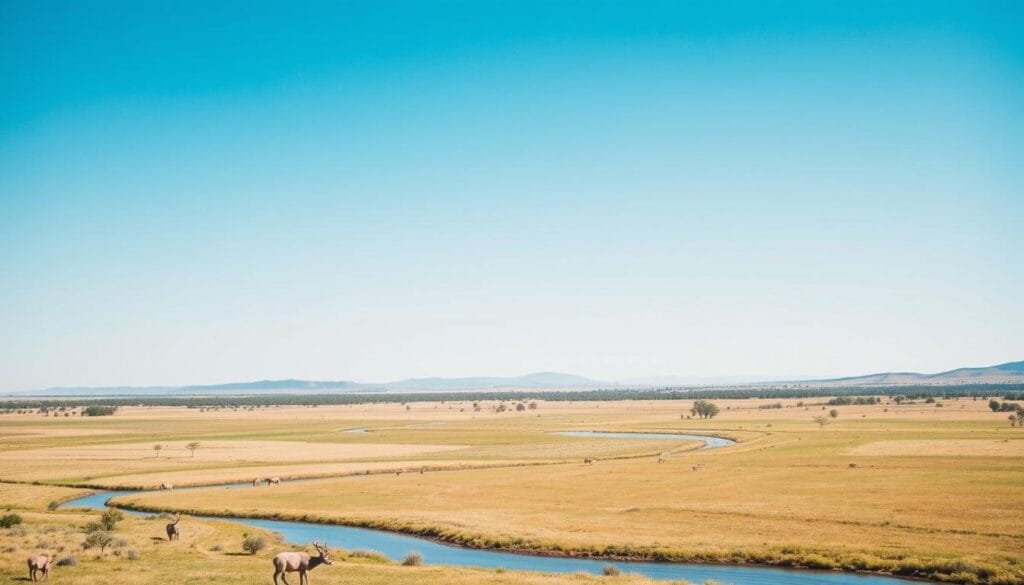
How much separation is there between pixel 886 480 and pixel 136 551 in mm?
54894

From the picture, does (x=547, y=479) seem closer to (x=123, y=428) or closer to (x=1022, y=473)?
(x=1022, y=473)

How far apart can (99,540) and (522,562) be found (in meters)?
22.5

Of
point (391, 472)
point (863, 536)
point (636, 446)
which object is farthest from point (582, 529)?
point (636, 446)

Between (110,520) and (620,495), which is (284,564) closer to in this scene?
(110,520)

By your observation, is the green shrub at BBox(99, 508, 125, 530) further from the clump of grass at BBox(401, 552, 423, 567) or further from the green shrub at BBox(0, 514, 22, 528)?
the clump of grass at BBox(401, 552, 423, 567)

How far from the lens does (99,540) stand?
36531 mm

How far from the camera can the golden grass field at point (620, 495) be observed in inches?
1400

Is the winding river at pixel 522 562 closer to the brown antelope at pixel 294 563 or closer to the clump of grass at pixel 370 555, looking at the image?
the clump of grass at pixel 370 555

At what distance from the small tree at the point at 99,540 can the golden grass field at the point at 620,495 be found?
8.28 feet

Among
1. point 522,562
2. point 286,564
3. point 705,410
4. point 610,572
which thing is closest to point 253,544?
point 286,564

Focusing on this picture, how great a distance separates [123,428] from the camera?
163 metres

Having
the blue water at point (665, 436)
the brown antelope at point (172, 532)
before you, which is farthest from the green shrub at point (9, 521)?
the blue water at point (665, 436)

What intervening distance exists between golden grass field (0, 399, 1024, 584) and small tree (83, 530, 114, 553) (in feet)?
8.28

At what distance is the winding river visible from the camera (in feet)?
110
